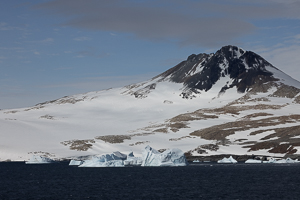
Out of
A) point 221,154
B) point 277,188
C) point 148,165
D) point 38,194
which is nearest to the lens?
point 38,194

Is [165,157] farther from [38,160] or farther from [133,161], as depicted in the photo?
[38,160]

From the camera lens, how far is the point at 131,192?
6388 cm

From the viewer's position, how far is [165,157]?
124m

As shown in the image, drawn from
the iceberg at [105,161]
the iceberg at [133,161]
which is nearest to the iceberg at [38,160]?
the iceberg at [105,161]

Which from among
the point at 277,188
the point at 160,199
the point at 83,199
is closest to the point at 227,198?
the point at 160,199

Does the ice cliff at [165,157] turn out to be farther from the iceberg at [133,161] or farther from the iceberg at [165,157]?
the iceberg at [133,161]

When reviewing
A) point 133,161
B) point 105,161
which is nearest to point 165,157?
point 105,161

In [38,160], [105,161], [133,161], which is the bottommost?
[133,161]

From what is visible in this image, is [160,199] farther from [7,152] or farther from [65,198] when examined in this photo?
[7,152]

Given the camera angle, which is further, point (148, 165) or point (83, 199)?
point (148, 165)

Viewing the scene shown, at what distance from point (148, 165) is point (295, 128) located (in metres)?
78.0

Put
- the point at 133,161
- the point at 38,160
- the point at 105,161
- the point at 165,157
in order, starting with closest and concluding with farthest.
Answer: the point at 165,157 < the point at 105,161 < the point at 133,161 < the point at 38,160

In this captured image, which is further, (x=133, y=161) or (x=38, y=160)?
(x=38, y=160)

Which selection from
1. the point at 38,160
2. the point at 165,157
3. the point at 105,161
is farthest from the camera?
the point at 38,160
